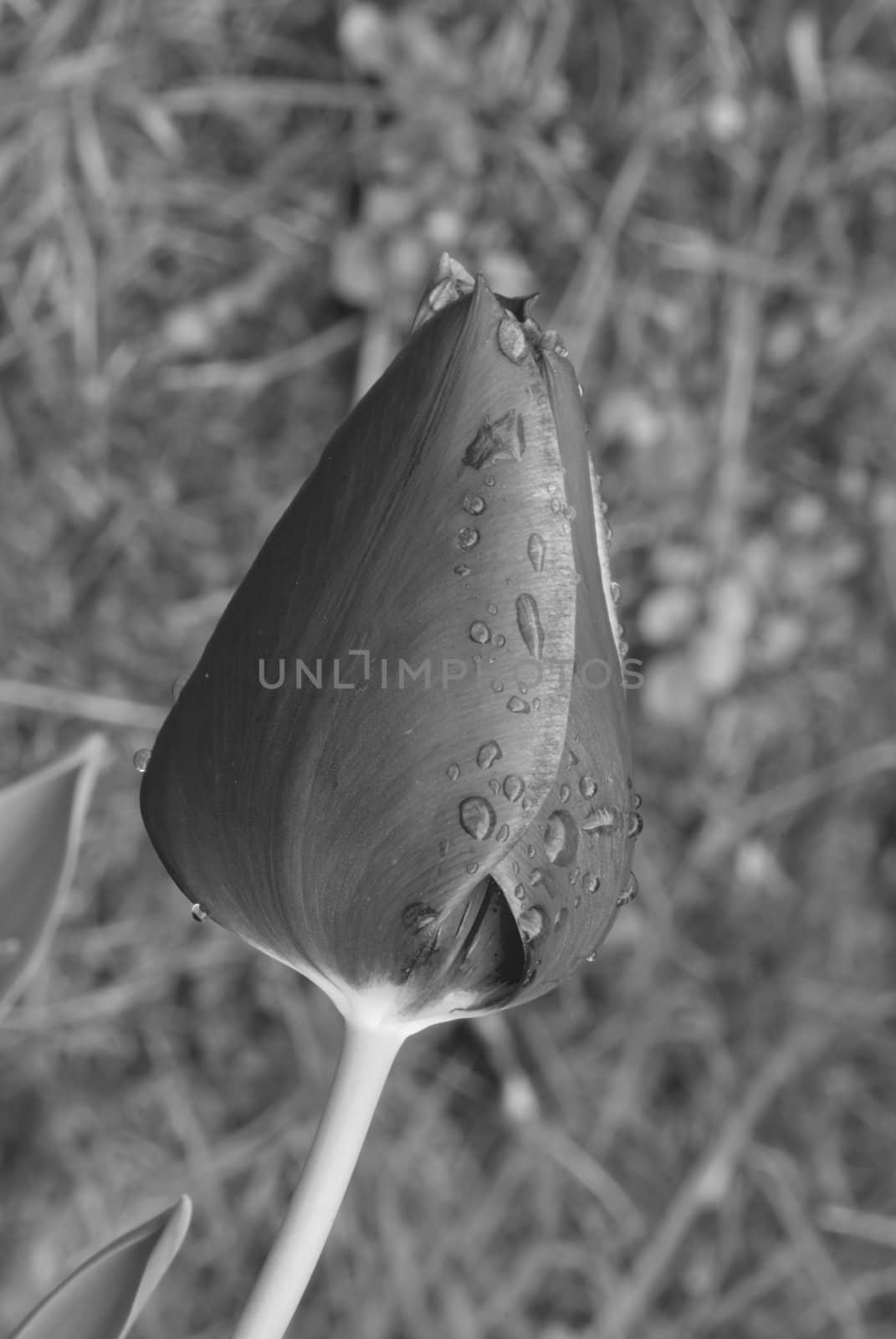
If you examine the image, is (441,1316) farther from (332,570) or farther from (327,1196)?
(332,570)

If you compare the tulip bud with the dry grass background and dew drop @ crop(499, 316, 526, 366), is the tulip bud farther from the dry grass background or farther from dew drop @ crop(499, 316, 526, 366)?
the dry grass background

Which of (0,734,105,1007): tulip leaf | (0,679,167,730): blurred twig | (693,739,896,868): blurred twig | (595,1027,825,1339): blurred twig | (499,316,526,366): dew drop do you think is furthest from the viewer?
(693,739,896,868): blurred twig

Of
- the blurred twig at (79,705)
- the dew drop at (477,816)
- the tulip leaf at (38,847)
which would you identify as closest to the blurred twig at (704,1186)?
the blurred twig at (79,705)

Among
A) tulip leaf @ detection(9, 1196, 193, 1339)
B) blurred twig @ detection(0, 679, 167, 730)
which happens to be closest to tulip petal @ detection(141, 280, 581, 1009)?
tulip leaf @ detection(9, 1196, 193, 1339)

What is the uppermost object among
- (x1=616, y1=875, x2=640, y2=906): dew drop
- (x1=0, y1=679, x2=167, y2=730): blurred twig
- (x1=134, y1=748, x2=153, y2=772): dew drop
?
(x1=0, y1=679, x2=167, y2=730): blurred twig

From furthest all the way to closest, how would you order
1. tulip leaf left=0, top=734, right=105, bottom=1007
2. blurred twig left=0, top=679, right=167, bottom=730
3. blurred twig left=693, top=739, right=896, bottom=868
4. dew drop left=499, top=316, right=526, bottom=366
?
blurred twig left=693, top=739, right=896, bottom=868 < blurred twig left=0, top=679, right=167, bottom=730 < tulip leaf left=0, top=734, right=105, bottom=1007 < dew drop left=499, top=316, right=526, bottom=366

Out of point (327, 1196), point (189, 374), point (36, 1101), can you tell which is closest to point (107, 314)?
point (189, 374)

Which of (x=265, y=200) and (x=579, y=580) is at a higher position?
(x=265, y=200)
